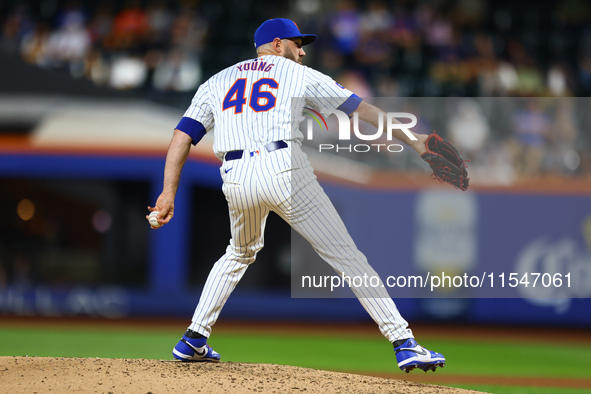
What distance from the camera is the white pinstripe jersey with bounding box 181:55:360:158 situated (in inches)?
135

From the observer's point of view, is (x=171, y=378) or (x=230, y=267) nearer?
(x=171, y=378)

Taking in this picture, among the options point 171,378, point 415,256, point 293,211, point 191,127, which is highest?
point 415,256

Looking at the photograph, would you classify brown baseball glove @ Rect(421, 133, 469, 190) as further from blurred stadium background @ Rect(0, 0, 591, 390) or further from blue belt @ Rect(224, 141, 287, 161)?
blurred stadium background @ Rect(0, 0, 591, 390)

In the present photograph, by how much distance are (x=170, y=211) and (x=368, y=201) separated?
19.8 feet

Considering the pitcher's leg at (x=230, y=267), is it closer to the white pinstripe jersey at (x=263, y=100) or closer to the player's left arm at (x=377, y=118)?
the white pinstripe jersey at (x=263, y=100)

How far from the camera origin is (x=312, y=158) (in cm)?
923

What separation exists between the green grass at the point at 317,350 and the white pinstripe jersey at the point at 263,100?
2566 mm

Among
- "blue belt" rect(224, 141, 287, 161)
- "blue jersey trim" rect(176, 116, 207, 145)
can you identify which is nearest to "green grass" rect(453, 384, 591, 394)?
"blue belt" rect(224, 141, 287, 161)

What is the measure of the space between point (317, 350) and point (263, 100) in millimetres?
4330

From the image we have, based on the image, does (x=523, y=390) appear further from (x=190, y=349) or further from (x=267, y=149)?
(x=267, y=149)

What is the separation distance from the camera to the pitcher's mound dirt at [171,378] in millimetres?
3152

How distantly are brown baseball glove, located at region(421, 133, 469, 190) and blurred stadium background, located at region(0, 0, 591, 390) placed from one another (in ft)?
16.1

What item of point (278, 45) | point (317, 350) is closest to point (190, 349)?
point (278, 45)

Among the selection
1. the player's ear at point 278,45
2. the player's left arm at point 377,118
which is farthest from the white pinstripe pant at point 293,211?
the player's ear at point 278,45
